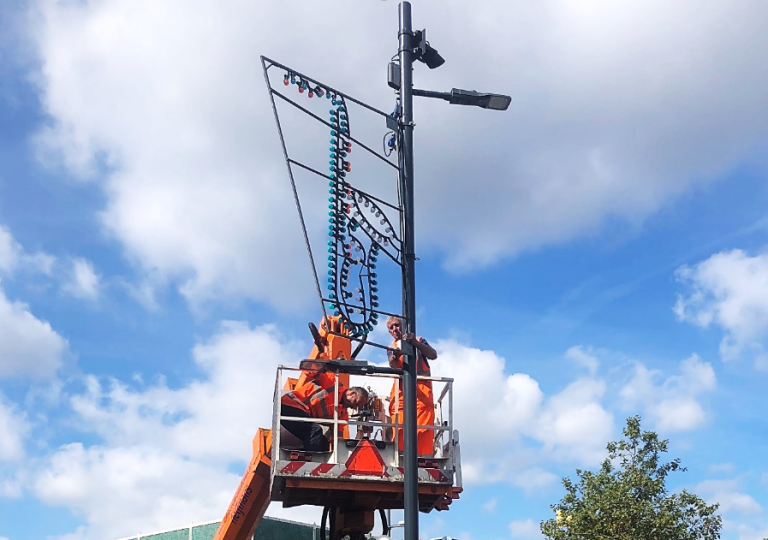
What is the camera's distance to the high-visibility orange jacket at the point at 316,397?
1010 centimetres

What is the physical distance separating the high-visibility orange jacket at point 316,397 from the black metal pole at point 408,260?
2.75m

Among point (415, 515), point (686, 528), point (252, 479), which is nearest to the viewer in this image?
point (415, 515)

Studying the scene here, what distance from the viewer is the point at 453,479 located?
9.85 meters

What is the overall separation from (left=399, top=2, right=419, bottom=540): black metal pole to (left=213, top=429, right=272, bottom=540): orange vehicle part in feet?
12.6

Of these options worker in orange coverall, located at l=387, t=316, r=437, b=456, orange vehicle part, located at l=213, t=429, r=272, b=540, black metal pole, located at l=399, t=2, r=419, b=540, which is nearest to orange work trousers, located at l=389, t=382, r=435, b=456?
worker in orange coverall, located at l=387, t=316, r=437, b=456

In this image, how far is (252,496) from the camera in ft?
37.6

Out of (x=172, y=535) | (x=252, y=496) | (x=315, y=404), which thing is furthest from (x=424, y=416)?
(x=172, y=535)

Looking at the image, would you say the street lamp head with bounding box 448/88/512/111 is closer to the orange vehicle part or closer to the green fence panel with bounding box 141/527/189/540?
the orange vehicle part

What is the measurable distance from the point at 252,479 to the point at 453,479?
2.84m

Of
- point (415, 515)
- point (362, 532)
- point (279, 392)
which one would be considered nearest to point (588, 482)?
point (362, 532)

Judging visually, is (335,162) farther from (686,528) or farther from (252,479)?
(686,528)

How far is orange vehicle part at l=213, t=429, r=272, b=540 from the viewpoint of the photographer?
35.3 ft

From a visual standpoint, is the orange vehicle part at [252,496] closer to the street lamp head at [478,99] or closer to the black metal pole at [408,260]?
the black metal pole at [408,260]

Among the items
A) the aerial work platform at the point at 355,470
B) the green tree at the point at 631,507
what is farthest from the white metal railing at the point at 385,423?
the green tree at the point at 631,507
